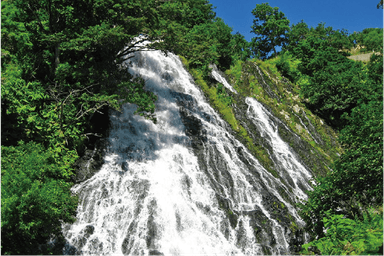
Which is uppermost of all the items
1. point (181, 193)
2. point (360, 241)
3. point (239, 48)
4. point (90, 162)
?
point (239, 48)

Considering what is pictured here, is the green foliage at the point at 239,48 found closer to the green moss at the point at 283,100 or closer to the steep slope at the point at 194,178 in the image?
the green moss at the point at 283,100

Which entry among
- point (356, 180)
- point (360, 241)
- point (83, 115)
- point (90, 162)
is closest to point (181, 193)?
point (90, 162)

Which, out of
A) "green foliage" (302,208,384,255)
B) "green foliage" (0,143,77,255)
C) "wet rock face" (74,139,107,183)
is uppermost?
"wet rock face" (74,139,107,183)

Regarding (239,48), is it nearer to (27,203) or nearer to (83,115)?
(83,115)

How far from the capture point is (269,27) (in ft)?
145

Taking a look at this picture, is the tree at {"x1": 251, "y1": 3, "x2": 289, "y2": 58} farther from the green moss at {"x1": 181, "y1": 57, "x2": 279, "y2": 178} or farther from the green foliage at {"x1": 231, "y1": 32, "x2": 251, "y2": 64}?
the green moss at {"x1": 181, "y1": 57, "x2": 279, "y2": 178}

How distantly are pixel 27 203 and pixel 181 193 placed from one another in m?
8.14

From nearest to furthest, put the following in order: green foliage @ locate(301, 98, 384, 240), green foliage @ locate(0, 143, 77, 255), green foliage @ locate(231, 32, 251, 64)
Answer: green foliage @ locate(0, 143, 77, 255), green foliage @ locate(301, 98, 384, 240), green foliage @ locate(231, 32, 251, 64)

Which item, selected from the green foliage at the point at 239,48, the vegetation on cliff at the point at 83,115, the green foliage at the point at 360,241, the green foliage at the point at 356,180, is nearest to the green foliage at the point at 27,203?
the vegetation on cliff at the point at 83,115

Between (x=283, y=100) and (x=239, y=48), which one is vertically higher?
(x=239, y=48)

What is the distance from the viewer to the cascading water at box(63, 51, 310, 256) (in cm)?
1297

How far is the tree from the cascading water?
26.6 metres

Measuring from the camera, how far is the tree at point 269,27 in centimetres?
4334

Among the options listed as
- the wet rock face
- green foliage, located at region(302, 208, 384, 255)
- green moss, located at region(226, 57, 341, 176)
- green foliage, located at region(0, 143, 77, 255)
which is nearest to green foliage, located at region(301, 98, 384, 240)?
green foliage, located at region(302, 208, 384, 255)
